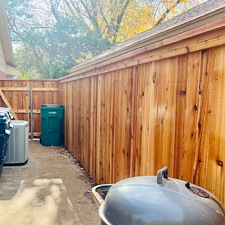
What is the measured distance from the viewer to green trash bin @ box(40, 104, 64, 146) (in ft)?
22.8

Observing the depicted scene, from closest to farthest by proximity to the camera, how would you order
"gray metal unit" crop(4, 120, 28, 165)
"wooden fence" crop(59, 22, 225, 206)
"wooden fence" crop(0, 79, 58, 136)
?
1. "wooden fence" crop(59, 22, 225, 206)
2. "gray metal unit" crop(4, 120, 28, 165)
3. "wooden fence" crop(0, 79, 58, 136)

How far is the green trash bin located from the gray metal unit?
184 centimetres

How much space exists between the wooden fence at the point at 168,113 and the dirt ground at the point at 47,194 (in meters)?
0.51

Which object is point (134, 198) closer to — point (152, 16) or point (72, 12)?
point (152, 16)

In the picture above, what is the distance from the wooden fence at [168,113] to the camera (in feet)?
5.12

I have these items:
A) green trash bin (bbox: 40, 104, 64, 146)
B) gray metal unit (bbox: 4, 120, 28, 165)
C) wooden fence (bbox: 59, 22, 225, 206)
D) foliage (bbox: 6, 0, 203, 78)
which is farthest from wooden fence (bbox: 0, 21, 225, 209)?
foliage (bbox: 6, 0, 203, 78)

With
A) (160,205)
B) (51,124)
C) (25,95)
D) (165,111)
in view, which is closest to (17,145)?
(51,124)

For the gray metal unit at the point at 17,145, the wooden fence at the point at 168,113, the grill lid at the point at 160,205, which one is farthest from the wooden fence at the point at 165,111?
the gray metal unit at the point at 17,145

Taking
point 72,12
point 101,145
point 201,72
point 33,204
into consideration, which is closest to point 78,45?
point 72,12

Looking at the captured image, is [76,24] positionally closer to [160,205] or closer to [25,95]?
[25,95]

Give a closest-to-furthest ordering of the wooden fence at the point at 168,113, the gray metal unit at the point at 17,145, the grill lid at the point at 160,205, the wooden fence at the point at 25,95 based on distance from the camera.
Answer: the grill lid at the point at 160,205
the wooden fence at the point at 168,113
the gray metal unit at the point at 17,145
the wooden fence at the point at 25,95

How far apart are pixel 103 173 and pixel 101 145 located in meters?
0.43

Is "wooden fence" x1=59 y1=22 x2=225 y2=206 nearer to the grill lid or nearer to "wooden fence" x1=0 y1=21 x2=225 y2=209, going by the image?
"wooden fence" x1=0 y1=21 x2=225 y2=209

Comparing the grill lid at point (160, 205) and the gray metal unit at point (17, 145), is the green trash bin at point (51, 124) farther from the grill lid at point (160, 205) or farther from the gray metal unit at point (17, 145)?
the grill lid at point (160, 205)
